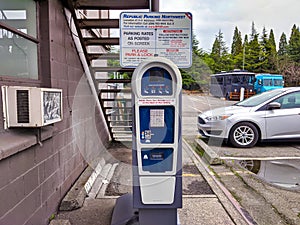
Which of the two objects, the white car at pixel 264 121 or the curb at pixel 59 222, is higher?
the white car at pixel 264 121

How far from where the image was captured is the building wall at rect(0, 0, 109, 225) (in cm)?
181

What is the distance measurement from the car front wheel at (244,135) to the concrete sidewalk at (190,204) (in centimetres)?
171

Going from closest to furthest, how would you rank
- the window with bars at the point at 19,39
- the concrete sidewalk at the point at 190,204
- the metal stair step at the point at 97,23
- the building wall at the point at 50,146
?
the building wall at the point at 50,146, the window with bars at the point at 19,39, the concrete sidewalk at the point at 190,204, the metal stair step at the point at 97,23

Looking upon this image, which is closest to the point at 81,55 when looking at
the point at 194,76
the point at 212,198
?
the point at 212,198

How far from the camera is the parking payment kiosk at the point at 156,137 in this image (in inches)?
80.7

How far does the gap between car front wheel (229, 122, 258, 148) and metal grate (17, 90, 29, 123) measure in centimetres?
438

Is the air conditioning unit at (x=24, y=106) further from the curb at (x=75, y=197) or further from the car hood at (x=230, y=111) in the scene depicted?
the car hood at (x=230, y=111)

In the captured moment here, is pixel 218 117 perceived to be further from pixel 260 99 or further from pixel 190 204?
pixel 190 204

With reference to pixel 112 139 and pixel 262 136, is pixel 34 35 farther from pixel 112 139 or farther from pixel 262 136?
pixel 262 136

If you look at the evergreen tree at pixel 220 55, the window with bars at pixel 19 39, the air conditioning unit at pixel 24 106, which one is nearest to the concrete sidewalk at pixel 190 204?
the air conditioning unit at pixel 24 106

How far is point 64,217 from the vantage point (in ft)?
8.52

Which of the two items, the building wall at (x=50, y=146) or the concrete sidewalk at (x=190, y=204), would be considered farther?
the concrete sidewalk at (x=190, y=204)

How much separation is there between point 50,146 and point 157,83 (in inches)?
50.1

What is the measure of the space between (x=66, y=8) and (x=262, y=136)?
4.46m
